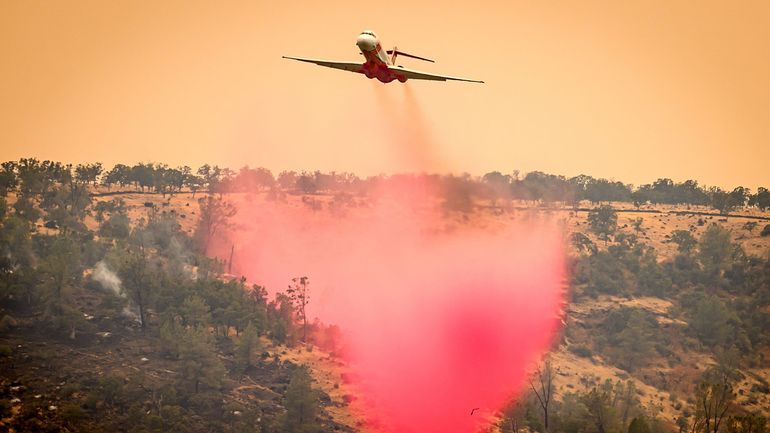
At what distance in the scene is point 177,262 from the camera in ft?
563

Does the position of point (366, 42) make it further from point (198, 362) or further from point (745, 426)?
point (745, 426)

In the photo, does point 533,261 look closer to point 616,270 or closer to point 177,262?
point 616,270

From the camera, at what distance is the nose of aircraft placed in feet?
268

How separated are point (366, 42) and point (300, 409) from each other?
58.5 meters

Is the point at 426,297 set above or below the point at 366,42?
below

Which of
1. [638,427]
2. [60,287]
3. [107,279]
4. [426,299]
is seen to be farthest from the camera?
[426,299]

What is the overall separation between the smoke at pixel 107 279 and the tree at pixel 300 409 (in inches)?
Answer: 1839

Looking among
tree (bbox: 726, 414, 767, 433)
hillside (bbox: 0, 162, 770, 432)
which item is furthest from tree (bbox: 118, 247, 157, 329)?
tree (bbox: 726, 414, 767, 433)

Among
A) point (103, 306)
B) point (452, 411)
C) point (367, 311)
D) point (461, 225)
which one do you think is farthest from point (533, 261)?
point (103, 306)

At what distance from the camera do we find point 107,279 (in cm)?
15275

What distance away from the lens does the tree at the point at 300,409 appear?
116 meters

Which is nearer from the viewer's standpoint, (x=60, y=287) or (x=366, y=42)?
(x=366, y=42)

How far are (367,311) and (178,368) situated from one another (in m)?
45.1

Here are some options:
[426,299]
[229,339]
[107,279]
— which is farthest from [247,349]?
[426,299]
